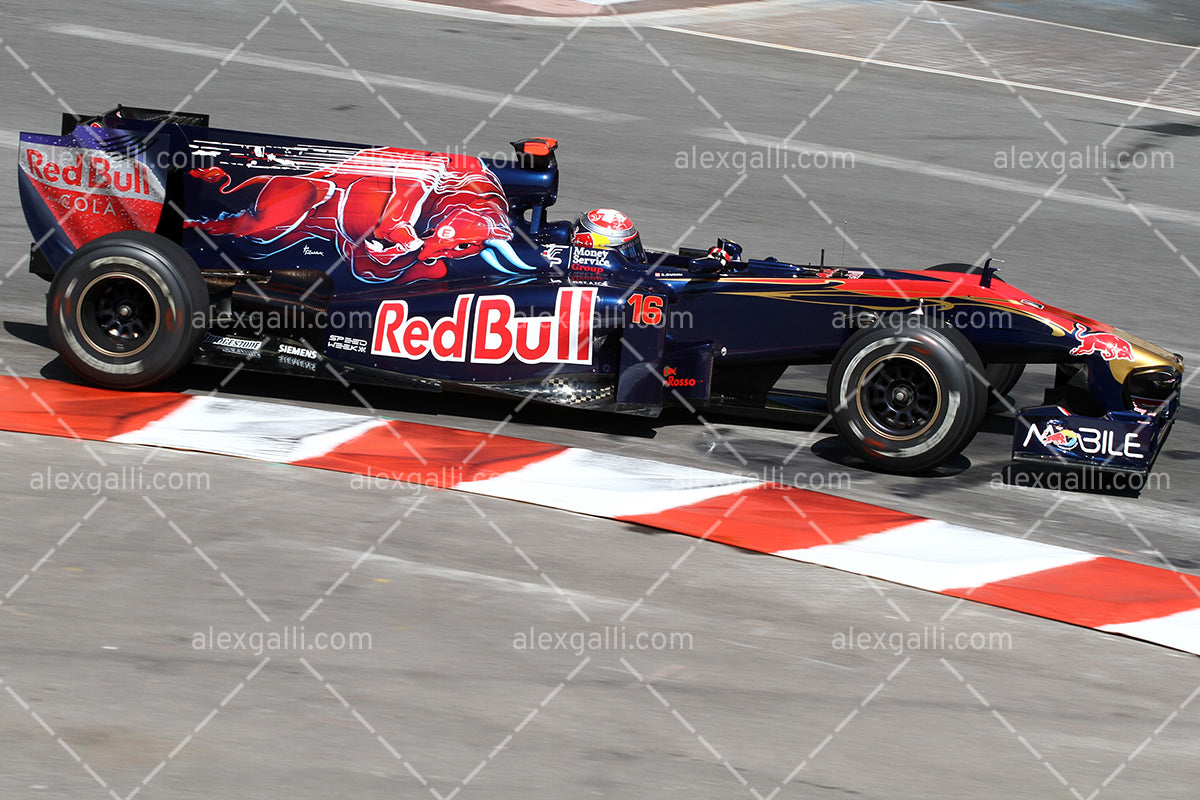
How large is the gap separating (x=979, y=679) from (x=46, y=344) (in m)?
5.17

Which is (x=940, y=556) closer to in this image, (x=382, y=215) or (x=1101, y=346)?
(x=1101, y=346)

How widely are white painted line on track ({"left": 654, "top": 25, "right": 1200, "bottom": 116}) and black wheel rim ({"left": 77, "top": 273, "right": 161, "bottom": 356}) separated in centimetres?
1172

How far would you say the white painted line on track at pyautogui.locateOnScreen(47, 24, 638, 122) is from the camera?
13812 mm

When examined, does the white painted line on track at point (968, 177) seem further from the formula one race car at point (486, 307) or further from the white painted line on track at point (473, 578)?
the white painted line on track at point (473, 578)

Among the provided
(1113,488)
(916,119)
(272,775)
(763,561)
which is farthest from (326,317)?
(916,119)

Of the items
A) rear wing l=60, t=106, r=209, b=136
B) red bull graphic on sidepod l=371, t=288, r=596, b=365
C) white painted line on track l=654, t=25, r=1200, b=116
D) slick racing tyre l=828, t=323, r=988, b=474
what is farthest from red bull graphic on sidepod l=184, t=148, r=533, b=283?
white painted line on track l=654, t=25, r=1200, b=116

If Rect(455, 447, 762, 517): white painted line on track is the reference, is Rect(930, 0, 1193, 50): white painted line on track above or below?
above

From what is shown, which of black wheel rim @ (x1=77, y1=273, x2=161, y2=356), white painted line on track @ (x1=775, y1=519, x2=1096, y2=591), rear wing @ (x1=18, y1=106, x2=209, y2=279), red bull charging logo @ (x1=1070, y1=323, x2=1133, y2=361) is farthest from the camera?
rear wing @ (x1=18, y1=106, x2=209, y2=279)

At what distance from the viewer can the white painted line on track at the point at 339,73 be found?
13.8 metres

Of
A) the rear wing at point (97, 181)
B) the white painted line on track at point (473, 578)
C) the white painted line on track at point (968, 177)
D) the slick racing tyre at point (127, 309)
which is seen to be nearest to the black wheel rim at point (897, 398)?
the white painted line on track at point (473, 578)

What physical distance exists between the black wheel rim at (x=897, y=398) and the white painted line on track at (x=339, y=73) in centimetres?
763

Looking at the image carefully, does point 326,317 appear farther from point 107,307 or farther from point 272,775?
point 272,775

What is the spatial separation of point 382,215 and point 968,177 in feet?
23.7

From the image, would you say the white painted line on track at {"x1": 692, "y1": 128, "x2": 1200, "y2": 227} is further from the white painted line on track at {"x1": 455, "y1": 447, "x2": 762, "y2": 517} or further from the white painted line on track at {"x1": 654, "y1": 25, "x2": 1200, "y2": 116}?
the white painted line on track at {"x1": 455, "y1": 447, "x2": 762, "y2": 517}
